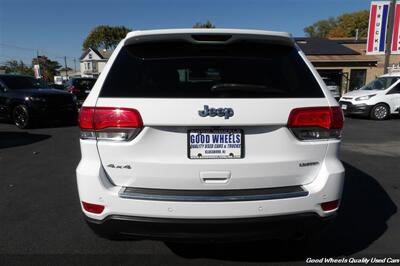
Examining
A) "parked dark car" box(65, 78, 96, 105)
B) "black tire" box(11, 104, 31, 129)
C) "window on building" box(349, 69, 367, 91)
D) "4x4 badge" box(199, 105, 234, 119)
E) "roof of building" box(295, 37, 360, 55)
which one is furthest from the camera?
"roof of building" box(295, 37, 360, 55)

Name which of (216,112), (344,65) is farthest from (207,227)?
(344,65)

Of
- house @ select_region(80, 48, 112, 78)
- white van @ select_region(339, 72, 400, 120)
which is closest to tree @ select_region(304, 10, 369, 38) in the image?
house @ select_region(80, 48, 112, 78)

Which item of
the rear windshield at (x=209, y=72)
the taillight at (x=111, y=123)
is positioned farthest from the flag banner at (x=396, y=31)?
the taillight at (x=111, y=123)

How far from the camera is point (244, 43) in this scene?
2.78 m

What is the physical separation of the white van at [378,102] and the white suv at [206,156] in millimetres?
12950

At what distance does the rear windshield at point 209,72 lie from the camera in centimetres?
253

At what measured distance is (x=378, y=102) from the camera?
1423 centimetres

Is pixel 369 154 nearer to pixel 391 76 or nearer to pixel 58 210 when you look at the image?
pixel 58 210

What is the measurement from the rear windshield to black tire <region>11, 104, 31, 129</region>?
31.6ft

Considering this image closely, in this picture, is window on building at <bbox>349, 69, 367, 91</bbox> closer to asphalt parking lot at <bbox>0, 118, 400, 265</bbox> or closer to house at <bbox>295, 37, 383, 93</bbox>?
house at <bbox>295, 37, 383, 93</bbox>

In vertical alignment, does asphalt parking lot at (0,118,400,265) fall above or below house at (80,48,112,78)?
below

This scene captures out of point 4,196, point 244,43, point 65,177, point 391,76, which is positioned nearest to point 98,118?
point 244,43

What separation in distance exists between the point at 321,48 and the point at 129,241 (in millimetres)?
29625

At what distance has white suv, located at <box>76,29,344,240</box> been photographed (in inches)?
96.3
